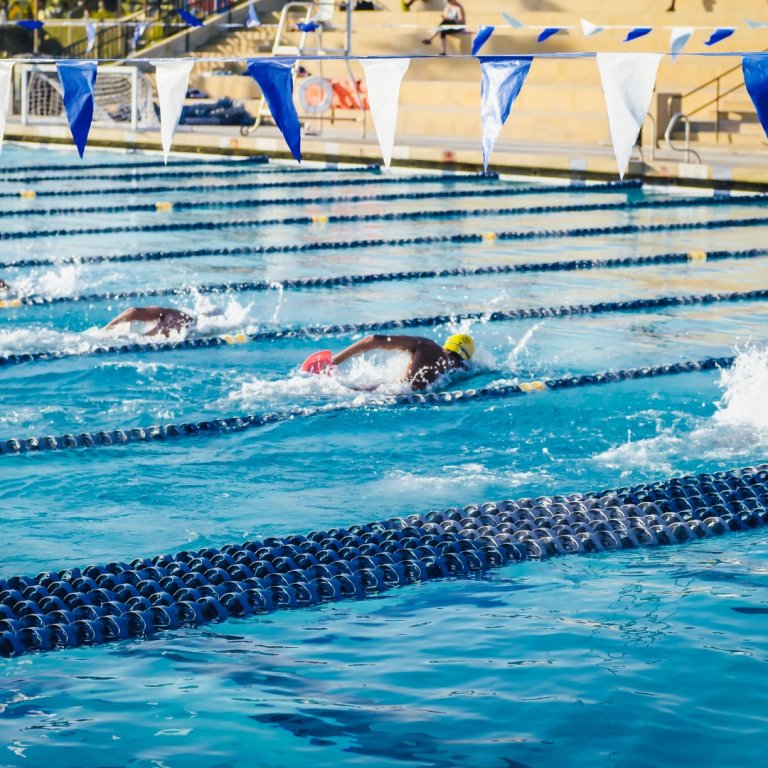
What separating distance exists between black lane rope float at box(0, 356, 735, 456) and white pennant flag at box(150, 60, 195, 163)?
9.84 ft

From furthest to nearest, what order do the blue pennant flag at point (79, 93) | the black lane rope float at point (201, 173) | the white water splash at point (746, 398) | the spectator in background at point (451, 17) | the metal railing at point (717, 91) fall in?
the spectator in background at point (451, 17) → the metal railing at point (717, 91) → the black lane rope float at point (201, 173) → the blue pennant flag at point (79, 93) → the white water splash at point (746, 398)

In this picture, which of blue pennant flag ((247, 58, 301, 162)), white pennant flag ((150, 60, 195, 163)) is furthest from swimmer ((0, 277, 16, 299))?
blue pennant flag ((247, 58, 301, 162))

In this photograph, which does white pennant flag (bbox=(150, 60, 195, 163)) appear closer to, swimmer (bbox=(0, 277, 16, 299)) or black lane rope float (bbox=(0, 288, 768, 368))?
swimmer (bbox=(0, 277, 16, 299))

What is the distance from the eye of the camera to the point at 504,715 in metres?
3.45

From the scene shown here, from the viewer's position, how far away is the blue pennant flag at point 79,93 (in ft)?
28.0

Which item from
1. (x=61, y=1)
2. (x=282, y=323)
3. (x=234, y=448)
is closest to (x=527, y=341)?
(x=282, y=323)

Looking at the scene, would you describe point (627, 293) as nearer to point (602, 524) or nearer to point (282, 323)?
point (282, 323)

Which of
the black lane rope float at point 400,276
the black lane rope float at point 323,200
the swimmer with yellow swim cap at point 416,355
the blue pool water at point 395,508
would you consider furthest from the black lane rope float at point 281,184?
the swimmer with yellow swim cap at point 416,355

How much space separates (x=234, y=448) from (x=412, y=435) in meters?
0.78

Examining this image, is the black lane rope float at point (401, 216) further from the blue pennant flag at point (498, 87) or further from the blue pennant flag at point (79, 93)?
the blue pennant flag at point (498, 87)

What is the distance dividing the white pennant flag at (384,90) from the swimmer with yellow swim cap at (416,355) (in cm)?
164

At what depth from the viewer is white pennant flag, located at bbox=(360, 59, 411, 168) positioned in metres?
8.21

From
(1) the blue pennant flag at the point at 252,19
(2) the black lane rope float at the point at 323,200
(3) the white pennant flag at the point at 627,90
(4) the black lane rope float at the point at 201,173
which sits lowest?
(2) the black lane rope float at the point at 323,200

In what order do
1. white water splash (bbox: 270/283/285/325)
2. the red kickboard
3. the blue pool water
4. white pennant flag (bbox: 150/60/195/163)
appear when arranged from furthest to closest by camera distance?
white pennant flag (bbox: 150/60/195/163)
white water splash (bbox: 270/283/285/325)
the red kickboard
the blue pool water
